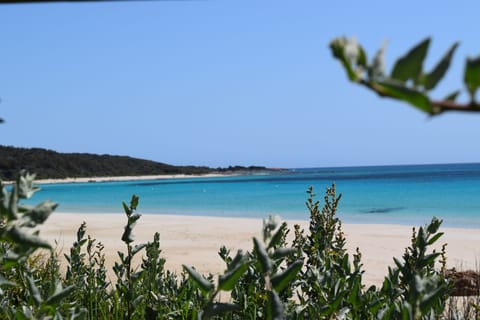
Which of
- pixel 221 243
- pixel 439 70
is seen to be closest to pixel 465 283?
pixel 439 70

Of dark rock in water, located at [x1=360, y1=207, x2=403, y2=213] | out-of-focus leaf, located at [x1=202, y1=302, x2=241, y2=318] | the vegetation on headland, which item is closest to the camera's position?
out-of-focus leaf, located at [x1=202, y1=302, x2=241, y2=318]

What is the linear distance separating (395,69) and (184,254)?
1240 cm

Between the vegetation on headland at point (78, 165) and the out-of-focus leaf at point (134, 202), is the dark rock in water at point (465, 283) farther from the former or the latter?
the vegetation on headland at point (78, 165)

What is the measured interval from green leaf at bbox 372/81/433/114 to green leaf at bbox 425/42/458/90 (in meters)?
0.03

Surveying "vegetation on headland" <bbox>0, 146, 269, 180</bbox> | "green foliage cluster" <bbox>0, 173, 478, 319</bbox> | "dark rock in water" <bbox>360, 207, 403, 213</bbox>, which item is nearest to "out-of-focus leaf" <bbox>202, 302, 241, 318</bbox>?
"green foliage cluster" <bbox>0, 173, 478, 319</bbox>

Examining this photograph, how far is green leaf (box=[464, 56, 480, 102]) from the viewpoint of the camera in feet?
1.43

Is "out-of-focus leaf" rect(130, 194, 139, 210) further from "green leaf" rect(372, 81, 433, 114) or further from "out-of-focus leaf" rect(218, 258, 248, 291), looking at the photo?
"green leaf" rect(372, 81, 433, 114)

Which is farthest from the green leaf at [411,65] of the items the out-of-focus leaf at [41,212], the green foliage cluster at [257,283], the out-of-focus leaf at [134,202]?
the out-of-focus leaf at [134,202]

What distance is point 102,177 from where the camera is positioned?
106m

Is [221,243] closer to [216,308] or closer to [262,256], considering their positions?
[216,308]

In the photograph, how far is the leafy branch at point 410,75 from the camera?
0.45 m

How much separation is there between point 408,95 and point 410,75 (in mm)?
43

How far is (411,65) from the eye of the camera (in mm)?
481

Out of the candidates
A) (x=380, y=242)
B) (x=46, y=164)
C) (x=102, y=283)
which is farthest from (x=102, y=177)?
(x=102, y=283)
